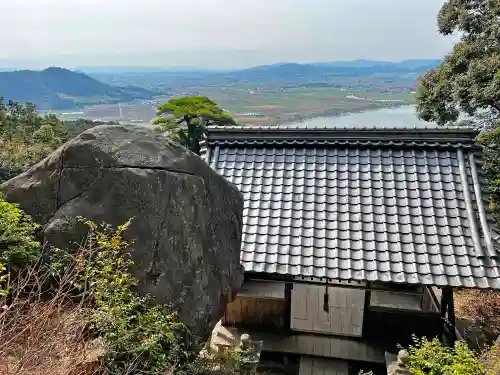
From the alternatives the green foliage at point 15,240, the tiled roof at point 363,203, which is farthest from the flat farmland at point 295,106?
the green foliage at point 15,240

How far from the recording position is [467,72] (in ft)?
48.0

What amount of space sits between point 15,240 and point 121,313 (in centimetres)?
172

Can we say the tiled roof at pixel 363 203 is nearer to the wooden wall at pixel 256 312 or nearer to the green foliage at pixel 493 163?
the wooden wall at pixel 256 312

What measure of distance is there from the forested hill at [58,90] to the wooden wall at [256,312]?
88.8m

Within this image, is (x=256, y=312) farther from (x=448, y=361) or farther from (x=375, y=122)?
(x=375, y=122)

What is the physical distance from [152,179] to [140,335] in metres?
2.06

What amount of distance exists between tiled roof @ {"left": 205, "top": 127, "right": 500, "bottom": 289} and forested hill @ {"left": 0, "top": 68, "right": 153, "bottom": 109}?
88.4 metres

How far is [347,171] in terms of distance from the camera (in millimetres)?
8352

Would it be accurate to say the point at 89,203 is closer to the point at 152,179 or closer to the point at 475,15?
the point at 152,179

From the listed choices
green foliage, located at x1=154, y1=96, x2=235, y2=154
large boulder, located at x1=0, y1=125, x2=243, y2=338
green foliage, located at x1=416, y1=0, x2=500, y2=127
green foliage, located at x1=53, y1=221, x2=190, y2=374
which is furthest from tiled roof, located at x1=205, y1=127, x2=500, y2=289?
green foliage, located at x1=154, y1=96, x2=235, y2=154

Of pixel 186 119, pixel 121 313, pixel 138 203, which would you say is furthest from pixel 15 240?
pixel 186 119

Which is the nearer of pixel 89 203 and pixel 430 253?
pixel 89 203

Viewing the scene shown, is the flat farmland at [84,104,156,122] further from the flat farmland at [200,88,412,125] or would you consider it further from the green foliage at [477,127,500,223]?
the green foliage at [477,127,500,223]

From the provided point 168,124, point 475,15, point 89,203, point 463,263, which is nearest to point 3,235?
point 89,203
